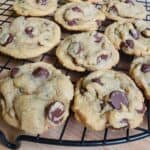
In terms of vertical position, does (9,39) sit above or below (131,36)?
above

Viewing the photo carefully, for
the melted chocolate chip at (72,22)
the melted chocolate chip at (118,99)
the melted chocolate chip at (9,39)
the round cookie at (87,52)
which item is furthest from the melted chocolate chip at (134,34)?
the melted chocolate chip at (9,39)

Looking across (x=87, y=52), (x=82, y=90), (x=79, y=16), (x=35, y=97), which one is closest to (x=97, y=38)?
(x=87, y=52)

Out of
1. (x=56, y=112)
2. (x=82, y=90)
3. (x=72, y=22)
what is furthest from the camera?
(x=72, y=22)

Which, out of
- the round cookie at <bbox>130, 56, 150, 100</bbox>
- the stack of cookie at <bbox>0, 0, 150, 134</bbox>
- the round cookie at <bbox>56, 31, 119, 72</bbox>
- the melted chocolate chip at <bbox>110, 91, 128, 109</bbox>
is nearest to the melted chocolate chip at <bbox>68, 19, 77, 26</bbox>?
the stack of cookie at <bbox>0, 0, 150, 134</bbox>

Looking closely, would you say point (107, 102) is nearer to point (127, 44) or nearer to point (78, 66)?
point (78, 66)

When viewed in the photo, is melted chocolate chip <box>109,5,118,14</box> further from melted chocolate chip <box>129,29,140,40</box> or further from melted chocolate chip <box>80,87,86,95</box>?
melted chocolate chip <box>80,87,86,95</box>

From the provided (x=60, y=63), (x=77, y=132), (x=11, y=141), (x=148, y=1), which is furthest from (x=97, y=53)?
(x=148, y=1)

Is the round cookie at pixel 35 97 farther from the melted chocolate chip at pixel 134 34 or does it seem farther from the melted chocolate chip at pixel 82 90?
the melted chocolate chip at pixel 134 34
